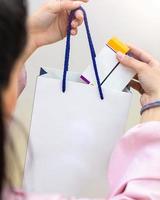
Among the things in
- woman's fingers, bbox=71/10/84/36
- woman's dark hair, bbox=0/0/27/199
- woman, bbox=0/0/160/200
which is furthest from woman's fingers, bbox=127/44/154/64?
woman's dark hair, bbox=0/0/27/199

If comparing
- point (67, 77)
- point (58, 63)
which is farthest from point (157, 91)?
point (58, 63)

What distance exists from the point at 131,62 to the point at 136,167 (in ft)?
0.57

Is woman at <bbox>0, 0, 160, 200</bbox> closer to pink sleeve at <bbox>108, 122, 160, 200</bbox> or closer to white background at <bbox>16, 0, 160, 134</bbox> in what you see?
pink sleeve at <bbox>108, 122, 160, 200</bbox>

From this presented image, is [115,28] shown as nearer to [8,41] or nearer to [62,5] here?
[62,5]

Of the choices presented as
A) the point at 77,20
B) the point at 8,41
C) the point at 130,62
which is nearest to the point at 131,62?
the point at 130,62

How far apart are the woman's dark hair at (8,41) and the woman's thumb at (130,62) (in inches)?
11.7

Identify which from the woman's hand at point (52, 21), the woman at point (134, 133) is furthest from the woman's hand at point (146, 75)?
the woman's hand at point (52, 21)

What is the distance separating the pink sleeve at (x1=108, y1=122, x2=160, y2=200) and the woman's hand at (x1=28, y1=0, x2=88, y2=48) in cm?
20

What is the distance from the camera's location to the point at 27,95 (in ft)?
2.92

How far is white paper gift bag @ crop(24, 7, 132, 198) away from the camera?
2.15 ft

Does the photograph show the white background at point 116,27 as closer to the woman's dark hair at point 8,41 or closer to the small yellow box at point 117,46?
the small yellow box at point 117,46

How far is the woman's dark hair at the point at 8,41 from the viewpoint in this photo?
14.2 inches

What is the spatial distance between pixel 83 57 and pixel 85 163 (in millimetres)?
254

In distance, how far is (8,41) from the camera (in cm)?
37
